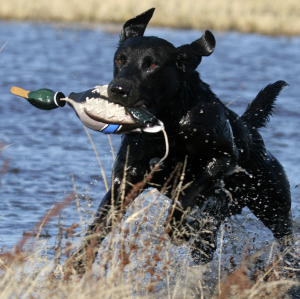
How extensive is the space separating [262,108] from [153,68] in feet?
5.35

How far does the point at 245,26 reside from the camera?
20828 mm

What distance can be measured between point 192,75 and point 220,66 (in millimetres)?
10153

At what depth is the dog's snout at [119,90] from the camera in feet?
11.9

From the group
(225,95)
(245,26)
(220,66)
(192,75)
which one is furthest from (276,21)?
(192,75)

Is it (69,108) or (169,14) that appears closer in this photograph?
(69,108)

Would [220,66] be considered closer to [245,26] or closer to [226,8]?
[245,26]

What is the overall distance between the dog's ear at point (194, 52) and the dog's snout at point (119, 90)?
57cm

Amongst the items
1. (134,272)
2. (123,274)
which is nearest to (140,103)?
(123,274)

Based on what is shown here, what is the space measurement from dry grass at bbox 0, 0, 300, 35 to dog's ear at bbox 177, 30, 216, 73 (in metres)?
16.2

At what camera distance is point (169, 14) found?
2180 cm

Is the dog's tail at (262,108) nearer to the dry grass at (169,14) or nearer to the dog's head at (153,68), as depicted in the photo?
the dog's head at (153,68)

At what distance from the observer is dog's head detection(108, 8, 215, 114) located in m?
3.71

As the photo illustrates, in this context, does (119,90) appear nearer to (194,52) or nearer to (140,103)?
(140,103)

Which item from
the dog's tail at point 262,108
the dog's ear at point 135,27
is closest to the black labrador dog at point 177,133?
the dog's ear at point 135,27
